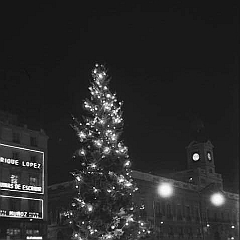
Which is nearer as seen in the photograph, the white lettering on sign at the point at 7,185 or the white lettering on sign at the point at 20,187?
the white lettering on sign at the point at 7,185

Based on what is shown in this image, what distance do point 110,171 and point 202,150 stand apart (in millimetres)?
74667

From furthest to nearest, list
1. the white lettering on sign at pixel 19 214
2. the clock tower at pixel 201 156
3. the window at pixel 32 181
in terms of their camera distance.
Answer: the clock tower at pixel 201 156, the window at pixel 32 181, the white lettering on sign at pixel 19 214

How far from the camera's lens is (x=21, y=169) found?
163ft

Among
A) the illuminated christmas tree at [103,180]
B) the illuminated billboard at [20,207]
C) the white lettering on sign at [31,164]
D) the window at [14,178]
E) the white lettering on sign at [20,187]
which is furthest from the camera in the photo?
the white lettering on sign at [31,164]

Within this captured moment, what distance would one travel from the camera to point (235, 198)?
9494 cm

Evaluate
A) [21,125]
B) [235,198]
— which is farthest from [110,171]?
[235,198]

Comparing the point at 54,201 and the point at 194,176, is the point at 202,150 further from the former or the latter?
the point at 54,201

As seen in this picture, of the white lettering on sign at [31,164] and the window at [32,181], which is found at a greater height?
the white lettering on sign at [31,164]

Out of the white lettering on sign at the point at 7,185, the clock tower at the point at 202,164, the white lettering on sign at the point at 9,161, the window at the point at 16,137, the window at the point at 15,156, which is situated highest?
the clock tower at the point at 202,164

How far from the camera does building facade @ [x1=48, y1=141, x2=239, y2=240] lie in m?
63.5

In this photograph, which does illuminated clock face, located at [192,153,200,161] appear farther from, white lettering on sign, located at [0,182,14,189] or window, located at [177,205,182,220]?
white lettering on sign, located at [0,182,14,189]

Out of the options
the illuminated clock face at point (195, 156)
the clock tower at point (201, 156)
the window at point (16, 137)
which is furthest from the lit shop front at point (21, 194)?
the illuminated clock face at point (195, 156)

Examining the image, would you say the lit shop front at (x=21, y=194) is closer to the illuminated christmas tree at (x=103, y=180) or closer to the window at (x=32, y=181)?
the window at (x=32, y=181)

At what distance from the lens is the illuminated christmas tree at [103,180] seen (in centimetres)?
2434
